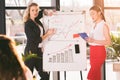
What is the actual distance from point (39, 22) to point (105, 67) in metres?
1.61

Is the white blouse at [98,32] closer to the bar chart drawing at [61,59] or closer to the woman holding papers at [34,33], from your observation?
the bar chart drawing at [61,59]

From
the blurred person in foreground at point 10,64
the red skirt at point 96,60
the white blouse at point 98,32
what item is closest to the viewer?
the blurred person in foreground at point 10,64

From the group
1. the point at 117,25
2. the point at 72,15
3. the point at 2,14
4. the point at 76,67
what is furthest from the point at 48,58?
the point at 117,25

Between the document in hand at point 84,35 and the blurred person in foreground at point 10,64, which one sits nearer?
the blurred person in foreground at point 10,64

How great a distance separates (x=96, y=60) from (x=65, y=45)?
62 centimetres

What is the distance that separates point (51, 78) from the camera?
552cm

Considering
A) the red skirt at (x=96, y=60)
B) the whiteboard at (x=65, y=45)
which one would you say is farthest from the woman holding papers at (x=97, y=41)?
the whiteboard at (x=65, y=45)

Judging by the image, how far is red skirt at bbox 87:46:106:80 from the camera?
16.7 feet

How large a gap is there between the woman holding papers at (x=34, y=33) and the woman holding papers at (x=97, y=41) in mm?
737

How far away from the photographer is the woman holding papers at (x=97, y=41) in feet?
16.4

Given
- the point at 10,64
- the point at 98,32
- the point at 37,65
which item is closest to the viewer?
the point at 10,64

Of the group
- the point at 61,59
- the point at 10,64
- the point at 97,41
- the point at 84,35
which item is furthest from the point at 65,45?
the point at 10,64

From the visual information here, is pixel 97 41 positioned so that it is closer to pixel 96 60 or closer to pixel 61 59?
pixel 96 60

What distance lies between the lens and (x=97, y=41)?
16.5 feet
